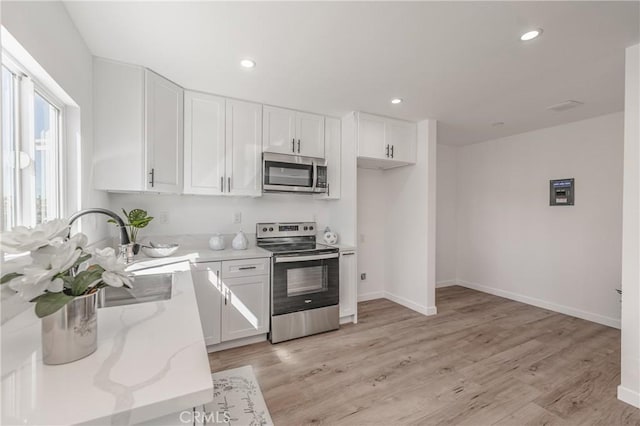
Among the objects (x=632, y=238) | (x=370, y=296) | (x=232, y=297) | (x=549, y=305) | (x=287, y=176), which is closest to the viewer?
(x=632, y=238)

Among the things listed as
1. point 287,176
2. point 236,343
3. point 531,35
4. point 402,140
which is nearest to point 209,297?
point 236,343

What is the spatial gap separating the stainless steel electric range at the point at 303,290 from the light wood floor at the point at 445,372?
14cm

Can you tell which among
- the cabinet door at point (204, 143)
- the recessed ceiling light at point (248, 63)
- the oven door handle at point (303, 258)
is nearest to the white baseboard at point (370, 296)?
the oven door handle at point (303, 258)

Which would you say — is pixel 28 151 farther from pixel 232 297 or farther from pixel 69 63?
pixel 232 297

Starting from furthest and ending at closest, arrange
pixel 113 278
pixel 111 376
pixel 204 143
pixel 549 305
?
pixel 549 305, pixel 204 143, pixel 113 278, pixel 111 376

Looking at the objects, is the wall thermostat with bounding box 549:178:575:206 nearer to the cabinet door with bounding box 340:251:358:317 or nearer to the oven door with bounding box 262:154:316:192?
the cabinet door with bounding box 340:251:358:317

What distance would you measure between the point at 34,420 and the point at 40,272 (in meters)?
0.31

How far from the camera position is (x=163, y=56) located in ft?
6.87

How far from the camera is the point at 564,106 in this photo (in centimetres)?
297

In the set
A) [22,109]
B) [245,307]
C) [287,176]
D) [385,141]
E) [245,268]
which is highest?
[385,141]

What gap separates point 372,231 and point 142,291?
3.05 metres

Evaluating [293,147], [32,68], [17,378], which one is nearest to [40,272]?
[17,378]

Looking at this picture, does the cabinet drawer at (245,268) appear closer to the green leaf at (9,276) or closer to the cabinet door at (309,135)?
the cabinet door at (309,135)

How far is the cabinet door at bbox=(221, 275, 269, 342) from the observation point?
8.60 feet
